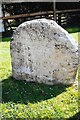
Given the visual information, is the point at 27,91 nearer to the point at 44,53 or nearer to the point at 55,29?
the point at 44,53

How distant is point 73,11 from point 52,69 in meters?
10.2

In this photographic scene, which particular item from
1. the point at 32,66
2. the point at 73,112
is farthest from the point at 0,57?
the point at 73,112

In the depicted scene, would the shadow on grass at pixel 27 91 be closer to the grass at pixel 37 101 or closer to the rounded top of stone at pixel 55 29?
the grass at pixel 37 101

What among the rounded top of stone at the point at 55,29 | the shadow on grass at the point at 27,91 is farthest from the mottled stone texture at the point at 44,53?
the shadow on grass at the point at 27,91

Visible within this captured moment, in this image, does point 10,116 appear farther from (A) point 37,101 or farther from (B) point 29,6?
(B) point 29,6

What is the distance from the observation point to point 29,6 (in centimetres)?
1669

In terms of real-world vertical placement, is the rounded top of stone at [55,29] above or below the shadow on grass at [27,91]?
above

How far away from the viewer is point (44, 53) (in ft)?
23.9

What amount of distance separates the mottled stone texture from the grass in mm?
220

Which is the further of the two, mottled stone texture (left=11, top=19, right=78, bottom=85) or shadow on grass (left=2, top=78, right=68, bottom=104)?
mottled stone texture (left=11, top=19, right=78, bottom=85)

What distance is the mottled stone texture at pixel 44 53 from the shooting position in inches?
279

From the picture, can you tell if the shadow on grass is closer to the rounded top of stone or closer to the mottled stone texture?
the mottled stone texture

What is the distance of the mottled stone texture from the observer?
7.09 meters

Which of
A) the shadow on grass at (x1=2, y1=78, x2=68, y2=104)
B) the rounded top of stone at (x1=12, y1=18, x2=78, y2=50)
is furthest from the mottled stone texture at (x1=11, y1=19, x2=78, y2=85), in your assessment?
the shadow on grass at (x1=2, y1=78, x2=68, y2=104)
